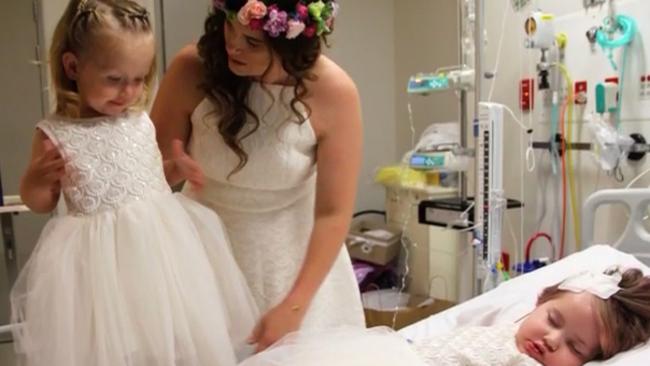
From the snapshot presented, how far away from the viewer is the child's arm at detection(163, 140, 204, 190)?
3.50 feet

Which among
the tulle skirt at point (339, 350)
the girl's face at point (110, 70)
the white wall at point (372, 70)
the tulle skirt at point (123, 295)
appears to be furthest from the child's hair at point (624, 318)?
the white wall at point (372, 70)

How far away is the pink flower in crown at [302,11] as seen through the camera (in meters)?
1.12

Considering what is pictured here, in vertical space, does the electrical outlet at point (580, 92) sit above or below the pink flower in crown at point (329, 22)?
below

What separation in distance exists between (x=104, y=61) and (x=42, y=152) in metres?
0.17

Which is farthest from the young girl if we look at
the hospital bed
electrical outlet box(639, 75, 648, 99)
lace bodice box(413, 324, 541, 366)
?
electrical outlet box(639, 75, 648, 99)

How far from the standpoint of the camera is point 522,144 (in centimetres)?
326

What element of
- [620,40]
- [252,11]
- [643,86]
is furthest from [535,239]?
[252,11]

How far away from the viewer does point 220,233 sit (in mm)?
1107

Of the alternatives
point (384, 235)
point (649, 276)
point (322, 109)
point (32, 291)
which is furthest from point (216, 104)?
point (384, 235)

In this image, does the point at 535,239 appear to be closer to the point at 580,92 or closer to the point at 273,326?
the point at 580,92

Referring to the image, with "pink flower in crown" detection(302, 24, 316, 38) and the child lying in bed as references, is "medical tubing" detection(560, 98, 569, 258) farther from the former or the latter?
"pink flower in crown" detection(302, 24, 316, 38)

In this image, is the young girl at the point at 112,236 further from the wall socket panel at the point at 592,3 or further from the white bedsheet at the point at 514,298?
the wall socket panel at the point at 592,3

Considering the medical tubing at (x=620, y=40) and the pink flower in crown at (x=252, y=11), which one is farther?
the medical tubing at (x=620, y=40)

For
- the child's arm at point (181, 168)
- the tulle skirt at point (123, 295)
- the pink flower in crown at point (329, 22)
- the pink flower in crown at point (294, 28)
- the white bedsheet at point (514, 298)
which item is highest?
the pink flower in crown at point (329, 22)
